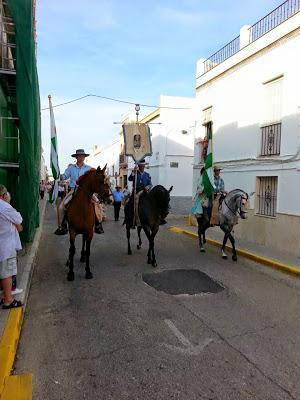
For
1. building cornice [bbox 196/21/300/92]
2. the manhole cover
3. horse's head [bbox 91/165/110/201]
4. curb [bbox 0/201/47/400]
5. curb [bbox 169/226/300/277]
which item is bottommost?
curb [bbox 169/226/300/277]

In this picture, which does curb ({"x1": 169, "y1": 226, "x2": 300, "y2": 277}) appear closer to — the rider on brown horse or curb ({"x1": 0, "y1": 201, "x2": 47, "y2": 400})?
the rider on brown horse

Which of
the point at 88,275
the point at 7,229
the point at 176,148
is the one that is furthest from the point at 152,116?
the point at 7,229

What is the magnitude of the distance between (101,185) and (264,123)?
281 inches

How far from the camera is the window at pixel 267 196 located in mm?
12062

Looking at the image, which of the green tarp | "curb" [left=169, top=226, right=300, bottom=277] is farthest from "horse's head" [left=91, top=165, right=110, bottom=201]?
"curb" [left=169, top=226, right=300, bottom=277]

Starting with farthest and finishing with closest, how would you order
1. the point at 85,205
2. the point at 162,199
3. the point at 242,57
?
the point at 242,57 → the point at 162,199 → the point at 85,205

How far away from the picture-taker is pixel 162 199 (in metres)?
9.30

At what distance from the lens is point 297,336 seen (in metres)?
5.14

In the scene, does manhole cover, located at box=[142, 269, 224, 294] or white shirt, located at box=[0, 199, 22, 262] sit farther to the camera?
manhole cover, located at box=[142, 269, 224, 294]

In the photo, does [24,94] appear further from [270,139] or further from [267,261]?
[270,139]

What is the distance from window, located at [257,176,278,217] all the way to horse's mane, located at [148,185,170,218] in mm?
Answer: 4225

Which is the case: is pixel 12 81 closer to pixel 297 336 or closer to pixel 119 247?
pixel 119 247

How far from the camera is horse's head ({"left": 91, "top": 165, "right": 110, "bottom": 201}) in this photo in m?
7.48

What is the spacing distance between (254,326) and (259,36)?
10543mm
